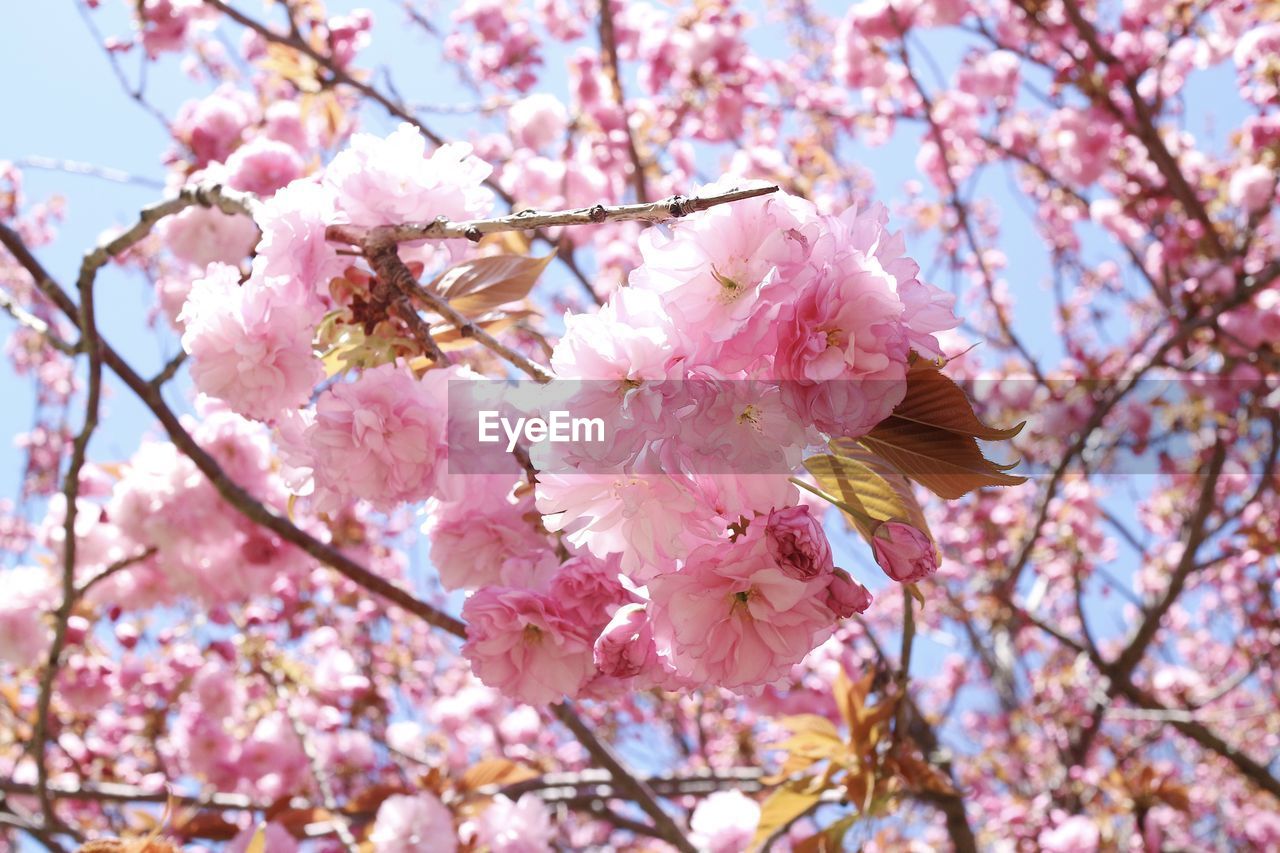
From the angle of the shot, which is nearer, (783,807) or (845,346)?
(845,346)

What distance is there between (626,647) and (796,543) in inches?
8.9

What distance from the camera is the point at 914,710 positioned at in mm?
2725

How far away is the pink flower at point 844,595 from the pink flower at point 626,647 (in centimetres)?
18

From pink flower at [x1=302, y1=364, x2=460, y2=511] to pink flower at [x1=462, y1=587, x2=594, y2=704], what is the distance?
0.53 feet

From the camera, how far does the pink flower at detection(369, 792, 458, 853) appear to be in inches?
70.8

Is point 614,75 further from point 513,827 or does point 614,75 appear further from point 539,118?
point 513,827

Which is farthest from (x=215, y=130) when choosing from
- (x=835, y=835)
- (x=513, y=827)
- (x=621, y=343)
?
(x=835, y=835)

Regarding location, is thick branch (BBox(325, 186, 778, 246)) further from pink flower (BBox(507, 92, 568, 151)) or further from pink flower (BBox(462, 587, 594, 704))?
pink flower (BBox(507, 92, 568, 151))

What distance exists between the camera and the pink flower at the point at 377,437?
3.18ft

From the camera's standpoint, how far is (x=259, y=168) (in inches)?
71.1

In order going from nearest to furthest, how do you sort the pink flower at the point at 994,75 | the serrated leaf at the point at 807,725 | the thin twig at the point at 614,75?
the serrated leaf at the point at 807,725 → the thin twig at the point at 614,75 → the pink flower at the point at 994,75

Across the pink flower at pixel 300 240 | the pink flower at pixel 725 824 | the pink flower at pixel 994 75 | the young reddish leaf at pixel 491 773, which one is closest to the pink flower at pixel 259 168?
the pink flower at pixel 300 240

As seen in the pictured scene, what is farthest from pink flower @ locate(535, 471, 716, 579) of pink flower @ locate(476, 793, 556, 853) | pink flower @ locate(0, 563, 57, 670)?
pink flower @ locate(0, 563, 57, 670)

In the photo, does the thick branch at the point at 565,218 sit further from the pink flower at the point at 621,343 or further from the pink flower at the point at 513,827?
the pink flower at the point at 513,827
